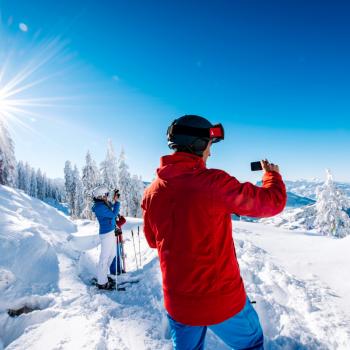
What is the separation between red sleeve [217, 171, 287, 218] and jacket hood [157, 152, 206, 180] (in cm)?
27

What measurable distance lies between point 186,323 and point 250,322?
58 centimetres

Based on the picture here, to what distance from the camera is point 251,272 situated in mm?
6438

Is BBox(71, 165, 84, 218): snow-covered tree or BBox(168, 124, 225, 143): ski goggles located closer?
BBox(168, 124, 225, 143): ski goggles

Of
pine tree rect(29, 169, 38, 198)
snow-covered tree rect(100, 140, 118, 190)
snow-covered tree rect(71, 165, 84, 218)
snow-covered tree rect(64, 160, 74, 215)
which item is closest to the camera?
snow-covered tree rect(100, 140, 118, 190)

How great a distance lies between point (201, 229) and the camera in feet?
6.46

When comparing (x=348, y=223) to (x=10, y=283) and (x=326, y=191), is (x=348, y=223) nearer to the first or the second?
(x=326, y=191)

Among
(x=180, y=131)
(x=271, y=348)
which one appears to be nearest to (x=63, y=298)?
(x=271, y=348)

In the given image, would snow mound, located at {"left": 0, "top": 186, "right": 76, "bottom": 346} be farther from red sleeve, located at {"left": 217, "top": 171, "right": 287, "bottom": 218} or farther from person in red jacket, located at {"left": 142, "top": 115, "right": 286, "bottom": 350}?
red sleeve, located at {"left": 217, "top": 171, "right": 287, "bottom": 218}

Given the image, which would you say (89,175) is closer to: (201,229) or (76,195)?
(76,195)

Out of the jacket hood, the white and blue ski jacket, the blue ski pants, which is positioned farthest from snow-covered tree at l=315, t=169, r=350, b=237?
the jacket hood

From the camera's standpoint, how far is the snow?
4.03m

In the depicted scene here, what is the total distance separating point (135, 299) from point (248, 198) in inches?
204

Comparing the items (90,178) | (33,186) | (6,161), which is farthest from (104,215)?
(33,186)

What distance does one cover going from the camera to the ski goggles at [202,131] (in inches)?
85.4
